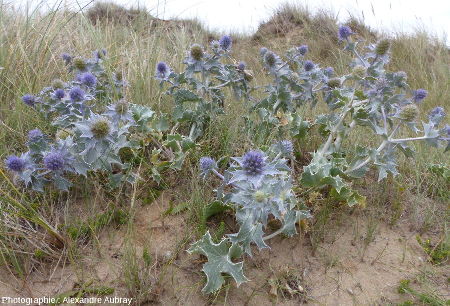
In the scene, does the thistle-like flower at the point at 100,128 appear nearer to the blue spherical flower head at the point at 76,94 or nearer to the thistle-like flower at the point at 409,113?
the blue spherical flower head at the point at 76,94

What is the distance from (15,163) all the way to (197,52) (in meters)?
1.25

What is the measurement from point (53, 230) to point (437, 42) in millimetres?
7227

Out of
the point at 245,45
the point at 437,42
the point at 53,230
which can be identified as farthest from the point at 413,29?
the point at 53,230

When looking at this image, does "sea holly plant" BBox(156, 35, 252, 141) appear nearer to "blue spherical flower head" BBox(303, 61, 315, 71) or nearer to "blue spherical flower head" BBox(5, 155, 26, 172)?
"blue spherical flower head" BBox(303, 61, 315, 71)

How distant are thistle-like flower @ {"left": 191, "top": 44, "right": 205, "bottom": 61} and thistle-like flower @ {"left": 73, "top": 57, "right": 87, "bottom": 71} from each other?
2.63 feet

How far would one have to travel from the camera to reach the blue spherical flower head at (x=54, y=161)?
169 centimetres

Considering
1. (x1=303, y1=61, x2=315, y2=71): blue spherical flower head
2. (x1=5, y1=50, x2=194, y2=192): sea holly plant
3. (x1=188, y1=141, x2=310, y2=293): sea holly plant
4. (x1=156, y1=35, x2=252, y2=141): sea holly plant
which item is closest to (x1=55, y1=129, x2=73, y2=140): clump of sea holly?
(x1=5, y1=50, x2=194, y2=192): sea holly plant

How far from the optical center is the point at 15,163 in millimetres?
1686

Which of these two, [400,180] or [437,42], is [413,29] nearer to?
[437,42]

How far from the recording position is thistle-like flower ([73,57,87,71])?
2.54 meters

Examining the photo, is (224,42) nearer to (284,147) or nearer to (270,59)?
(270,59)

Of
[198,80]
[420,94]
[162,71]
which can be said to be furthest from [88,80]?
[420,94]

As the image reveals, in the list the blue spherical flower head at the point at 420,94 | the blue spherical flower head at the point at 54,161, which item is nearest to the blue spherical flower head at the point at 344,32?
the blue spherical flower head at the point at 420,94

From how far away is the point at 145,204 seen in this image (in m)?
1.98
